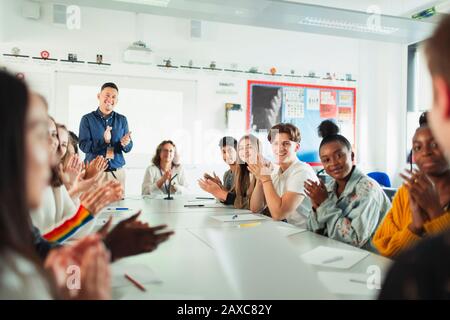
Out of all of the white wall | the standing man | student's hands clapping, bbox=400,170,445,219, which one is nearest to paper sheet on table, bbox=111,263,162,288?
student's hands clapping, bbox=400,170,445,219

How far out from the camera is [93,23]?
14.0ft

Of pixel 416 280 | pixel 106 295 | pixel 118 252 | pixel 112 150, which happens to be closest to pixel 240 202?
Result: pixel 112 150

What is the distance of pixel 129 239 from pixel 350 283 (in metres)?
0.64

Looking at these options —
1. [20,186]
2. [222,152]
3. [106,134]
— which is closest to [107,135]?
[106,134]

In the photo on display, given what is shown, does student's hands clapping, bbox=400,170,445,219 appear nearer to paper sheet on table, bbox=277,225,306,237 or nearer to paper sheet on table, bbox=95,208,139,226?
paper sheet on table, bbox=277,225,306,237

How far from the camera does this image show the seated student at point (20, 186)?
0.46m

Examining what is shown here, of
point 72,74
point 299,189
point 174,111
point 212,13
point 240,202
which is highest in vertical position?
point 212,13

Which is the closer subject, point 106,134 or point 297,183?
point 297,183

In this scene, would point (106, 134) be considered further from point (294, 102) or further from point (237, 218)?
point (294, 102)

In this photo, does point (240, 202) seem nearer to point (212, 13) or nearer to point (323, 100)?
point (212, 13)

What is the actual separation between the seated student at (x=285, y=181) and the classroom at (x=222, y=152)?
12 mm

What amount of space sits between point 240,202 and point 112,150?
147cm

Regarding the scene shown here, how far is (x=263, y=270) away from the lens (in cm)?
80

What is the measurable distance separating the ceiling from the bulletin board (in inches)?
43.9
